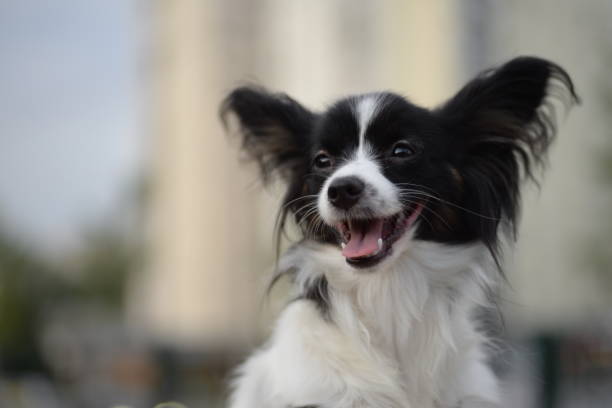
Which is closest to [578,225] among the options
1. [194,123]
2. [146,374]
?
[146,374]

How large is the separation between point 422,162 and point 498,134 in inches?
19.6

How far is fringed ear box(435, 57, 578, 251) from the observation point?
356 cm

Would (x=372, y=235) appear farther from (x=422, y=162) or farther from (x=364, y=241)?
(x=422, y=162)

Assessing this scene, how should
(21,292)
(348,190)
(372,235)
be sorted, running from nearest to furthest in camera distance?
1. (348,190)
2. (372,235)
3. (21,292)

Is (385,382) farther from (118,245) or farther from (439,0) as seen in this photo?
(118,245)

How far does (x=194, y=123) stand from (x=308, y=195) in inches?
1113

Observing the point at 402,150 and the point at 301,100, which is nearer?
the point at 402,150

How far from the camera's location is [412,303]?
3.47 metres

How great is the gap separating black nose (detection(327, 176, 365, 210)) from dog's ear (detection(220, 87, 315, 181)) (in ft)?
2.28

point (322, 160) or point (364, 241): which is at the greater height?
point (322, 160)

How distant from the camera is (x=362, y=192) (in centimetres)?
322

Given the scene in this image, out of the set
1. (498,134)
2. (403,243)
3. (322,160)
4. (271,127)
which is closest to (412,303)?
(403,243)

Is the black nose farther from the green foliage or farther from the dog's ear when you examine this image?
the green foliage

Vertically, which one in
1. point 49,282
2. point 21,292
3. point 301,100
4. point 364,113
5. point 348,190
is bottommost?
point 49,282
